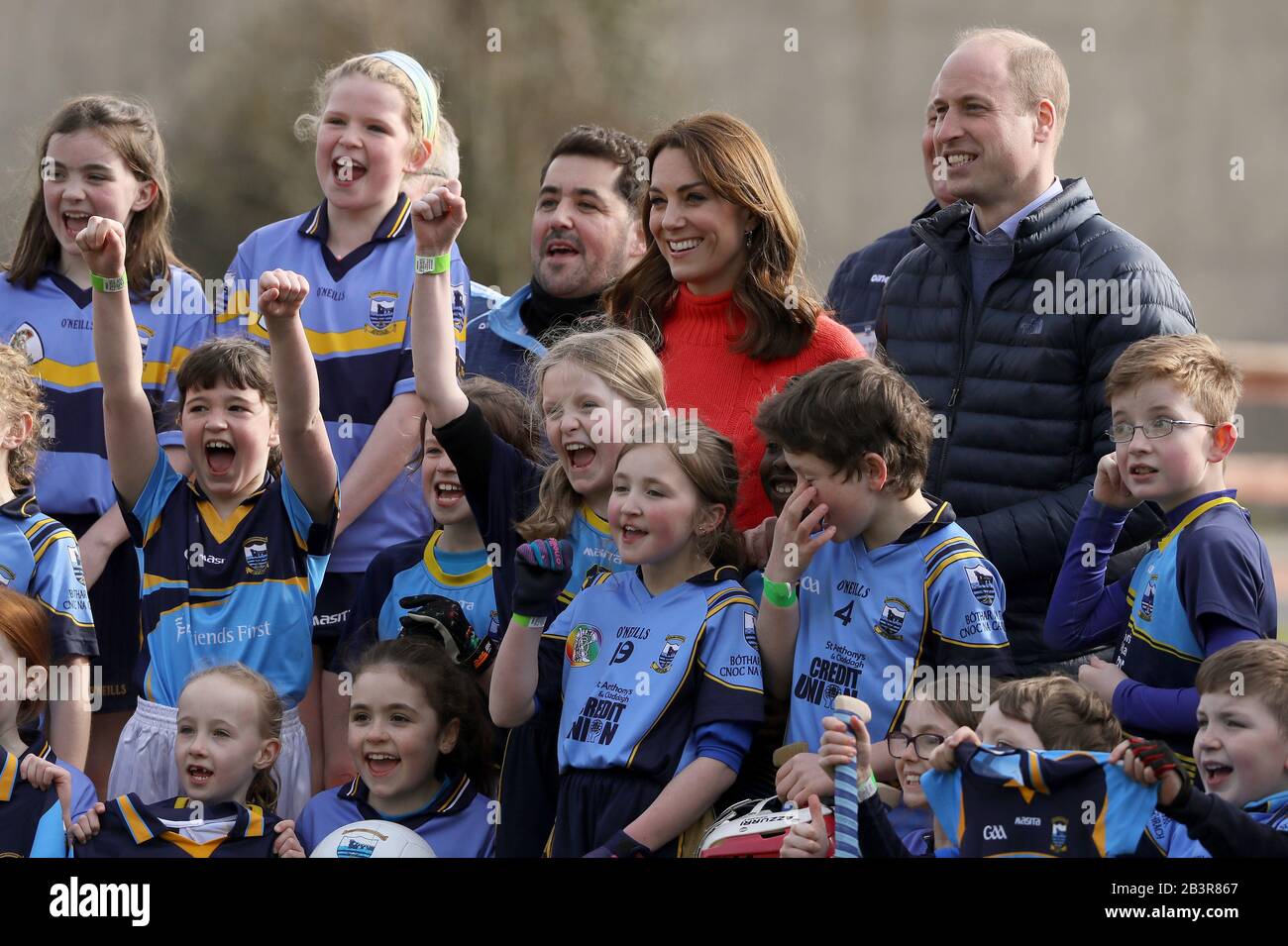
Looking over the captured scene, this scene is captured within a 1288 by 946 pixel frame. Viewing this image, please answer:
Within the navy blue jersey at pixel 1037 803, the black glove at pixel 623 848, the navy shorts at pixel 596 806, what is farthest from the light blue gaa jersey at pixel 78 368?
the navy blue jersey at pixel 1037 803

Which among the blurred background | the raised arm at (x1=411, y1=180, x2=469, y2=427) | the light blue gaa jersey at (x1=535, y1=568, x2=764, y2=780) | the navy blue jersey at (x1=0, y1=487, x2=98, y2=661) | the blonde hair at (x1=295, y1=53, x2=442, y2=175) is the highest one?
the blurred background

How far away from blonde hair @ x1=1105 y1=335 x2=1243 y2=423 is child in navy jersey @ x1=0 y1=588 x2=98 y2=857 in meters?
2.63

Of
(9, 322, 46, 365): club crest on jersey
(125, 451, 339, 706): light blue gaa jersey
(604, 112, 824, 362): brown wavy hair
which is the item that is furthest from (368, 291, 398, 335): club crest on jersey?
(9, 322, 46, 365): club crest on jersey

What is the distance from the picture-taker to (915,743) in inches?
134

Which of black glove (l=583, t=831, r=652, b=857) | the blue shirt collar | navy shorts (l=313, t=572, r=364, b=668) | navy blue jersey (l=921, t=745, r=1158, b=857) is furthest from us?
navy shorts (l=313, t=572, r=364, b=668)

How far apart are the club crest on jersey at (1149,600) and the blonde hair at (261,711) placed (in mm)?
2096

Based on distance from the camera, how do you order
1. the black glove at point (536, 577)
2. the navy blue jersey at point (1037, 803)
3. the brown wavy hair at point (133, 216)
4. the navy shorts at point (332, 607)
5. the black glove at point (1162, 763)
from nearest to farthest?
the black glove at point (1162, 763), the navy blue jersey at point (1037, 803), the black glove at point (536, 577), the navy shorts at point (332, 607), the brown wavy hair at point (133, 216)

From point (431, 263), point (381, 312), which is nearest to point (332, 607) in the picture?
point (381, 312)

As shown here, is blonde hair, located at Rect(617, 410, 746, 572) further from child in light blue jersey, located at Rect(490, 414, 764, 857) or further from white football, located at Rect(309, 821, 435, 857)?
white football, located at Rect(309, 821, 435, 857)

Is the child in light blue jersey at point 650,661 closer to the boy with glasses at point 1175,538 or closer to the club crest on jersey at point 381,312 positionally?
the boy with glasses at point 1175,538

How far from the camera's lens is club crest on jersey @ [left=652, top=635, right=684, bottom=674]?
140 inches

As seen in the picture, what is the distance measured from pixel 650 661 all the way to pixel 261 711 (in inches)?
40.6

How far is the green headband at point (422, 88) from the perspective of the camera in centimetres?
480
